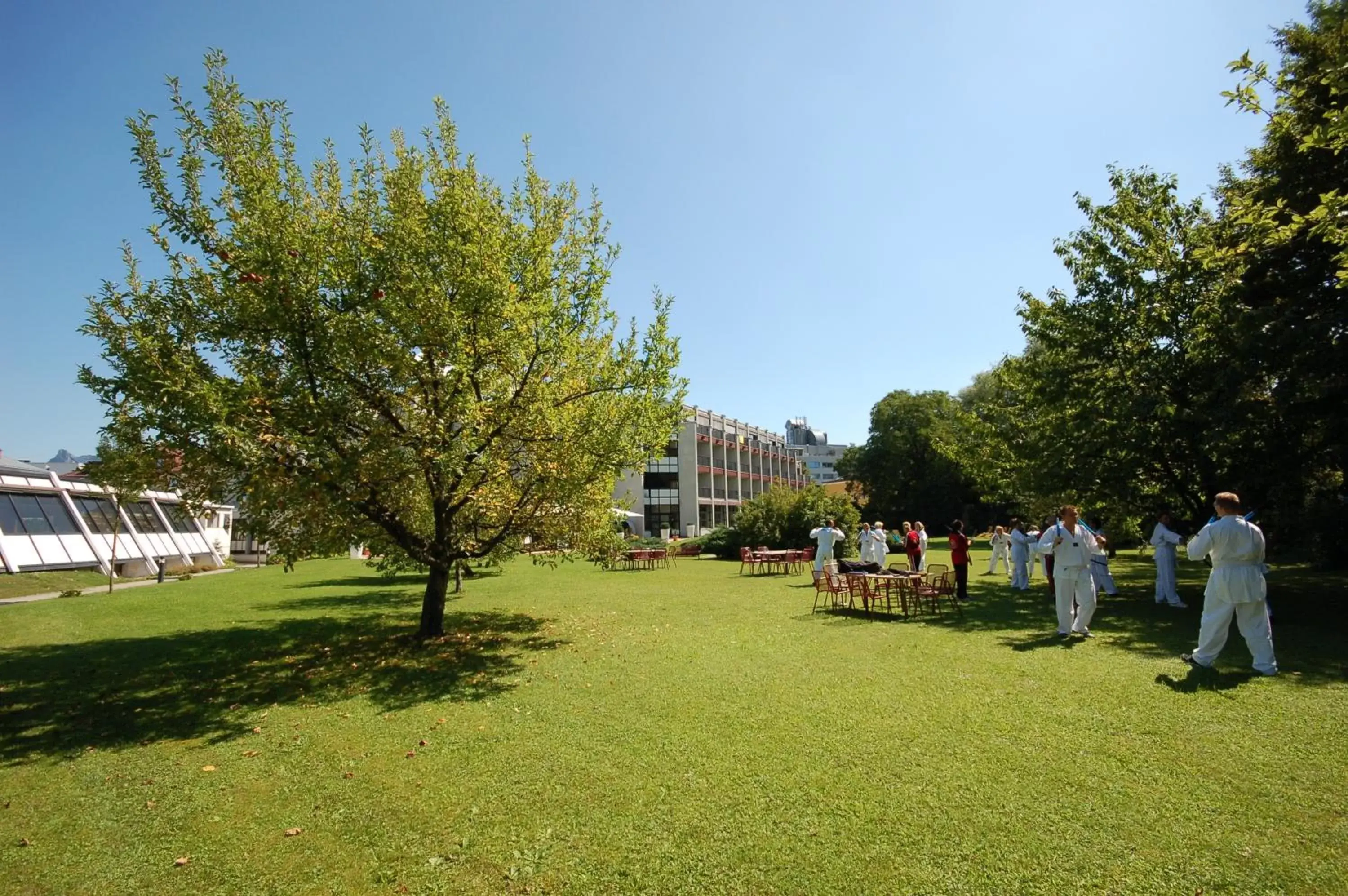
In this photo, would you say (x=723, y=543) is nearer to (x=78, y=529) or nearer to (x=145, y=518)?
(x=78, y=529)

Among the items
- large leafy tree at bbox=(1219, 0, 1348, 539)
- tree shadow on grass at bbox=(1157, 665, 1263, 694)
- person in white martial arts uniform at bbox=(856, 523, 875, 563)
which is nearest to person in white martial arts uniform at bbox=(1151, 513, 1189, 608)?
large leafy tree at bbox=(1219, 0, 1348, 539)

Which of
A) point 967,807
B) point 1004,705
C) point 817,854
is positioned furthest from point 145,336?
point 1004,705

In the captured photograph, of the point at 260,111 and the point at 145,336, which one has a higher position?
the point at 260,111

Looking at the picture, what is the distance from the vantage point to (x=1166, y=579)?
13.8m

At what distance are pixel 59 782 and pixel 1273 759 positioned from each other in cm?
971

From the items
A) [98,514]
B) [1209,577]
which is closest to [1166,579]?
[1209,577]

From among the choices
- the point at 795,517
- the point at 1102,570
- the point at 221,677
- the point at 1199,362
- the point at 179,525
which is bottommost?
the point at 221,677

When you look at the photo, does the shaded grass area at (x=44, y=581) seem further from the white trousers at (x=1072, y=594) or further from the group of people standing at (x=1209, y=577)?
the group of people standing at (x=1209, y=577)

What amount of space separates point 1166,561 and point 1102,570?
1193mm

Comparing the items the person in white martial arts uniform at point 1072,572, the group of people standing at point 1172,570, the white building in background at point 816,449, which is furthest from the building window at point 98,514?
the white building in background at point 816,449

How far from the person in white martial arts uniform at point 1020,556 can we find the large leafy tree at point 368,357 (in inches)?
449

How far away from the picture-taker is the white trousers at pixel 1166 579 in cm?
1363

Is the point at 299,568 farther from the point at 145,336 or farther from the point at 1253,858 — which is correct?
the point at 1253,858

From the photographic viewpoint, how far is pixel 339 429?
899cm
